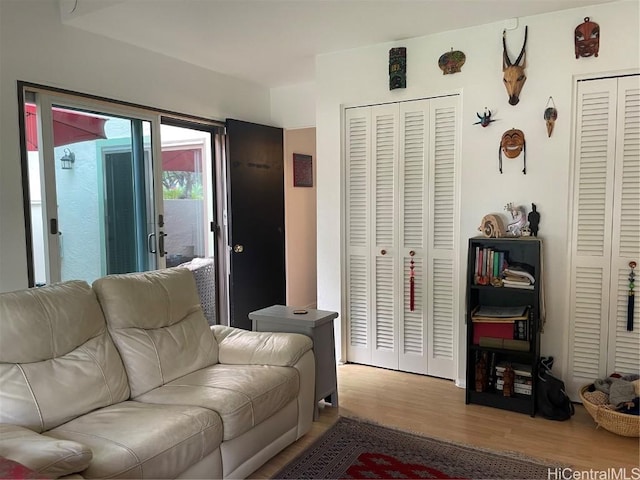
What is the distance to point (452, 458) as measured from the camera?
247 cm

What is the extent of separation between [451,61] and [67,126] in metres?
2.66

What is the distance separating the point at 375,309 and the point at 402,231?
2.16 feet

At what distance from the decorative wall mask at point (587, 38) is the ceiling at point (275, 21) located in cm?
13

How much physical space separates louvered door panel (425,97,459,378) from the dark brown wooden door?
1.75 metres

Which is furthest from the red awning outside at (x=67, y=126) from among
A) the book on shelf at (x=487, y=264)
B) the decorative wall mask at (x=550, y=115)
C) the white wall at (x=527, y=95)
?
the decorative wall mask at (x=550, y=115)

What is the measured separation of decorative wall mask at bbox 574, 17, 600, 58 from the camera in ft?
9.52

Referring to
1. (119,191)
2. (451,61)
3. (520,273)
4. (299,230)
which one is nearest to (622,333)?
(520,273)

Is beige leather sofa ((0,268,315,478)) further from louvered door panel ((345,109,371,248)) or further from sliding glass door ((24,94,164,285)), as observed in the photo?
louvered door panel ((345,109,371,248))

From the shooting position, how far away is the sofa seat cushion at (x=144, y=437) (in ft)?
5.60

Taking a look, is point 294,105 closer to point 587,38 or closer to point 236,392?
point 587,38

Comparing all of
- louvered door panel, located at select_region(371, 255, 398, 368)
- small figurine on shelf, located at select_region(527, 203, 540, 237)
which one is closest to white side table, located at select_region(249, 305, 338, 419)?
louvered door panel, located at select_region(371, 255, 398, 368)

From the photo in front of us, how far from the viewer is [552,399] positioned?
2.92 meters

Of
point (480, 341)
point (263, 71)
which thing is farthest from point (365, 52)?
point (480, 341)

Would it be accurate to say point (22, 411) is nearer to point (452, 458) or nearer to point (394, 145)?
point (452, 458)
